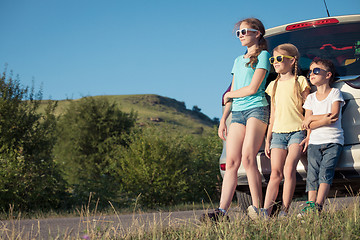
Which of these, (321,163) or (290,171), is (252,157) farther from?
(321,163)

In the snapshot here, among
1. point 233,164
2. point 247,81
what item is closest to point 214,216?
point 233,164

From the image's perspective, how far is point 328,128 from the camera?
13.5 ft

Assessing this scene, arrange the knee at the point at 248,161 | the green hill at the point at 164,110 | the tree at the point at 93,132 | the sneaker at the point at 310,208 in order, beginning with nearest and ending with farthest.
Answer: the sneaker at the point at 310,208 < the knee at the point at 248,161 < the tree at the point at 93,132 < the green hill at the point at 164,110

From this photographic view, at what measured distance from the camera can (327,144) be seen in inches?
160

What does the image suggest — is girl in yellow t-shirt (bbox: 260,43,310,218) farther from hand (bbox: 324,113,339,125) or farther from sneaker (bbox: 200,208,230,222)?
sneaker (bbox: 200,208,230,222)

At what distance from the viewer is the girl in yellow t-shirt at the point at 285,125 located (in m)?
4.19

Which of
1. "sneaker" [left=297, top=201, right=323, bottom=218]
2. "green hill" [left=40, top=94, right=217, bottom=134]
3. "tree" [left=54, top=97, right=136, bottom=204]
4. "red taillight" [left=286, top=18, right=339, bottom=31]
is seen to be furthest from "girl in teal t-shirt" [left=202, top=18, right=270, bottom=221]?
"green hill" [left=40, top=94, right=217, bottom=134]

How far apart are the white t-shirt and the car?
0.13 metres

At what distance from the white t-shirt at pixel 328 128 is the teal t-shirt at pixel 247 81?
56 centimetres

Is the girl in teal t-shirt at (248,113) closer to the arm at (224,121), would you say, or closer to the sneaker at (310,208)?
the arm at (224,121)

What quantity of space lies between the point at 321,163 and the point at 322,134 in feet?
0.94

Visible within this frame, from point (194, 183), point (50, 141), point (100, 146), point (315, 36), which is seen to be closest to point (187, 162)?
point (194, 183)

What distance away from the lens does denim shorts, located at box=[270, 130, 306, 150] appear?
4.24 meters

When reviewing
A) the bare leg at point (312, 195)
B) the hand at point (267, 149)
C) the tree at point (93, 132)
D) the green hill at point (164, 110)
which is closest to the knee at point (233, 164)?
the hand at point (267, 149)
